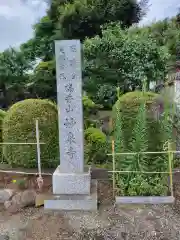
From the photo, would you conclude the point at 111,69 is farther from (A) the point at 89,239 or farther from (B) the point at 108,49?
(A) the point at 89,239

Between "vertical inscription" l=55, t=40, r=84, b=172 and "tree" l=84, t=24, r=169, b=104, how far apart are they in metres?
5.07

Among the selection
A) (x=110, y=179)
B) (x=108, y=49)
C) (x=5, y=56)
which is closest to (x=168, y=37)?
(x=108, y=49)

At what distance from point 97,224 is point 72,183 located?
681 mm

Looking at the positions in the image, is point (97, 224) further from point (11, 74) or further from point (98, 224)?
point (11, 74)

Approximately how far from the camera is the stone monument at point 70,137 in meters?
3.36

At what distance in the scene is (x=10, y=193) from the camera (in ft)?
12.1

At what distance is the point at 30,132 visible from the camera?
13.7ft

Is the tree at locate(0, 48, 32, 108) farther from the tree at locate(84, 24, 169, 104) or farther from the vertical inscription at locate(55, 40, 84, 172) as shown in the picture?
the vertical inscription at locate(55, 40, 84, 172)

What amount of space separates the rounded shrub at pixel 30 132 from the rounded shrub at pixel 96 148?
72cm

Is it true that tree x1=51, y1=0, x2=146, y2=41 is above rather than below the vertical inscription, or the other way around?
above

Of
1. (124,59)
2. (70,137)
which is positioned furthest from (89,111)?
(70,137)

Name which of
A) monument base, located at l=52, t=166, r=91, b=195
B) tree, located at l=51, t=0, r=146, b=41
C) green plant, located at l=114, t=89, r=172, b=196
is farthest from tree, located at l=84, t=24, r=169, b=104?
monument base, located at l=52, t=166, r=91, b=195

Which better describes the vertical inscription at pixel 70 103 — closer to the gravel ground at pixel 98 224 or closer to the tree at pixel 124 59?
the gravel ground at pixel 98 224

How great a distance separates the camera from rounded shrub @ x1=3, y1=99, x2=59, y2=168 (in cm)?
419
